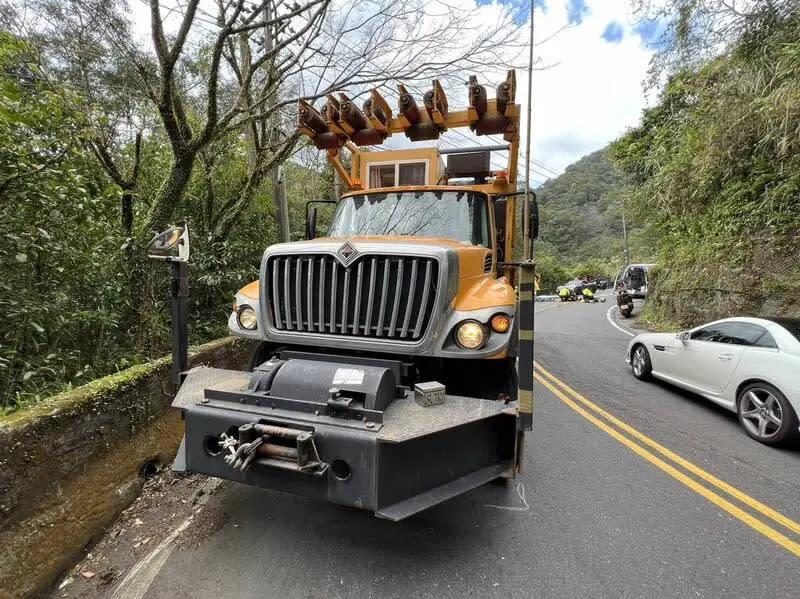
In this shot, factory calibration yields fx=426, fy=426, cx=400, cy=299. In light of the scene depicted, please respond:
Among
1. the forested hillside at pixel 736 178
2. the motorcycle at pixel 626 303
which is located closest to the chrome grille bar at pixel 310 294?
the forested hillside at pixel 736 178

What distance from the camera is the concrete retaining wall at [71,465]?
2213mm

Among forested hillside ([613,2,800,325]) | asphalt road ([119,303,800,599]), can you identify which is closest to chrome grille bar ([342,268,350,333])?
asphalt road ([119,303,800,599])

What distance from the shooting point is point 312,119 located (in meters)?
4.98

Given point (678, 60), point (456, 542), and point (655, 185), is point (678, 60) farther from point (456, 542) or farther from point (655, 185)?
point (456, 542)

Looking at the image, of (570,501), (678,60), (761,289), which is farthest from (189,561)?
(678,60)

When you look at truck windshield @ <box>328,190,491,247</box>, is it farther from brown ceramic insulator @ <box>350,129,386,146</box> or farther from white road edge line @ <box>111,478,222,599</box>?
white road edge line @ <box>111,478,222,599</box>

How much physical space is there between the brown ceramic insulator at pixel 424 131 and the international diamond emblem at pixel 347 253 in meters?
2.71

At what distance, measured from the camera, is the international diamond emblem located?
2.96 metres

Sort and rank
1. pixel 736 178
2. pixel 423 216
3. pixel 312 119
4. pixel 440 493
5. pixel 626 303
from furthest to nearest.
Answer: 1. pixel 626 303
2. pixel 736 178
3. pixel 312 119
4. pixel 423 216
5. pixel 440 493

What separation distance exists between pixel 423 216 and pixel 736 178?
1107cm

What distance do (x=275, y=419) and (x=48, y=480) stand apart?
53.2 inches

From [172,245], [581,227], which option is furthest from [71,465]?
[581,227]

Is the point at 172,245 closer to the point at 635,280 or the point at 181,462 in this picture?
the point at 181,462

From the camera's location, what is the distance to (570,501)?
3.35 meters
